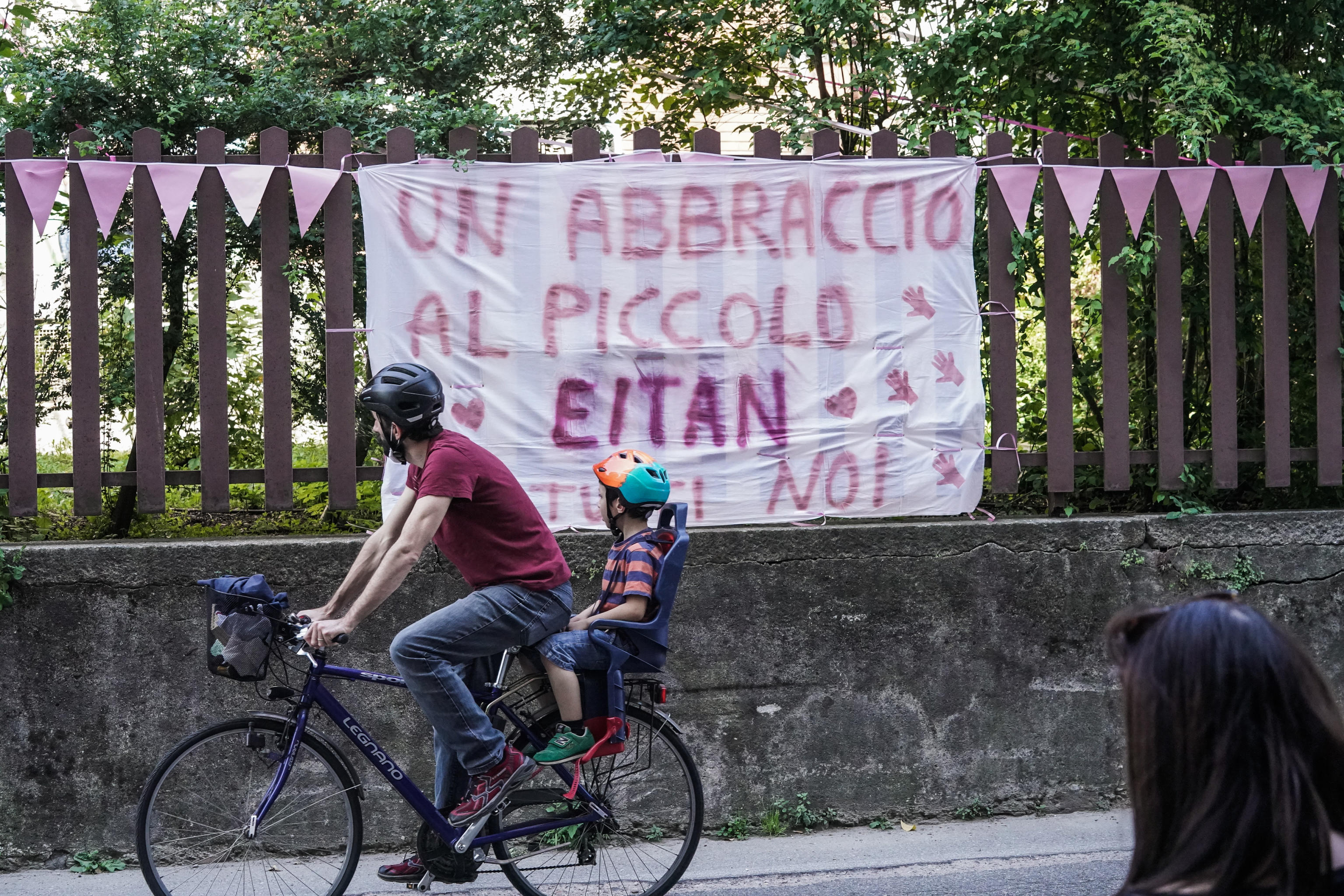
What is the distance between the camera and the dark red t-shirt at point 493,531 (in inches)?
148

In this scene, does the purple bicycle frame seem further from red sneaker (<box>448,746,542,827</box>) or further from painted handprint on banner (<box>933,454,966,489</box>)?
painted handprint on banner (<box>933,454,966,489</box>)

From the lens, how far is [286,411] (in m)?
4.80

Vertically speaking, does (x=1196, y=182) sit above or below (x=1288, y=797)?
above

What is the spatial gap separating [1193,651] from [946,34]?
204 inches

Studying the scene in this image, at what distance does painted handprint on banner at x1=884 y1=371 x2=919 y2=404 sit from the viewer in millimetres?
5168

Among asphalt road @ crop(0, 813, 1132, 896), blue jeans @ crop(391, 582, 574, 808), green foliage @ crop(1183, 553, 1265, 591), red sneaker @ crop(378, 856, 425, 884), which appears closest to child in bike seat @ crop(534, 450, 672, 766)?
blue jeans @ crop(391, 582, 574, 808)

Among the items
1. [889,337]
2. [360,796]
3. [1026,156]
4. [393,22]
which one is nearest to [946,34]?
→ [1026,156]

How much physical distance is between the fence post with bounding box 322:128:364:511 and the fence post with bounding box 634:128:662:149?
48.0 inches

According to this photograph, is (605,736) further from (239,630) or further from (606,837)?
(239,630)

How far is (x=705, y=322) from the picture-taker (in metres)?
5.08

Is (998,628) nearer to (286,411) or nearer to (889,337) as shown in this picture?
(889,337)

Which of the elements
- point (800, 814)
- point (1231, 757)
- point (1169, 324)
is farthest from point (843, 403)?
point (1231, 757)

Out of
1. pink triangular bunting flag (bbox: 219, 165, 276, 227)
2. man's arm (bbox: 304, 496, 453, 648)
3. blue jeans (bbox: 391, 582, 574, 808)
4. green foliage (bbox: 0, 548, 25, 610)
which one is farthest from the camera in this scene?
pink triangular bunting flag (bbox: 219, 165, 276, 227)

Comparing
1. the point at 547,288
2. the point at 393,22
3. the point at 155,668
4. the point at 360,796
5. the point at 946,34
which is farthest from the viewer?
the point at 393,22
